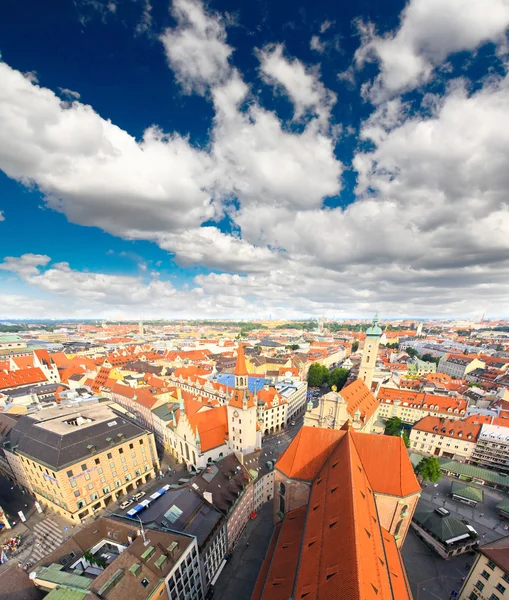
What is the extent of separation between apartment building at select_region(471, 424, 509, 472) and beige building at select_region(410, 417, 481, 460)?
1.05m

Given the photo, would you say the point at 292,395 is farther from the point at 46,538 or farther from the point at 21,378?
the point at 21,378

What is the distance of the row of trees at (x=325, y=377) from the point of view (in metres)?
96.5

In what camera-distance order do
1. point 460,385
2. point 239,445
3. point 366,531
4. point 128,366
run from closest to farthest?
point 366,531 → point 239,445 → point 460,385 → point 128,366

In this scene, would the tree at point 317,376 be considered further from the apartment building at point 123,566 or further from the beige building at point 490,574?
the apartment building at point 123,566

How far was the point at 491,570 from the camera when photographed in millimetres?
24125

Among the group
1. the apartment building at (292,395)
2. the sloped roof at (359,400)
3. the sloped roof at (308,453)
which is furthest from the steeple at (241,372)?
the apartment building at (292,395)

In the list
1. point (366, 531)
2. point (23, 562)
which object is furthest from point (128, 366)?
point (366, 531)

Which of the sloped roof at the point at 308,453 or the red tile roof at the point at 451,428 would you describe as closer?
the sloped roof at the point at 308,453

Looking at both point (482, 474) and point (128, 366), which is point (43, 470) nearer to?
point (128, 366)

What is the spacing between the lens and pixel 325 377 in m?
103

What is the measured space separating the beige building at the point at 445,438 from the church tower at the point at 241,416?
41762 millimetres

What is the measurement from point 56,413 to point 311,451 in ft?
160

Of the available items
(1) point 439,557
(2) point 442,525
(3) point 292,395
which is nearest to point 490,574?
(2) point 442,525

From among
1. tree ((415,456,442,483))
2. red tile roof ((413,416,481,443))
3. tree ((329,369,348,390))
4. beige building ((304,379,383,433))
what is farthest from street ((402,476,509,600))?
tree ((329,369,348,390))
